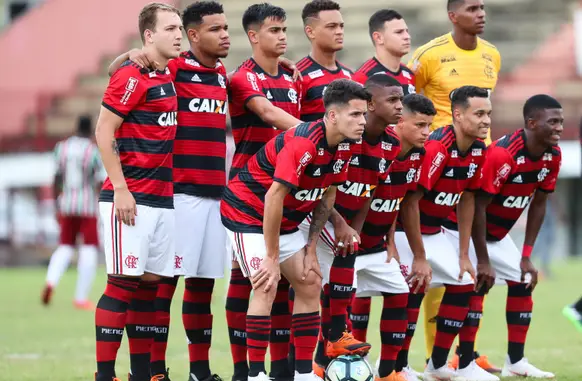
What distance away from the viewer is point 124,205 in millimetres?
6621

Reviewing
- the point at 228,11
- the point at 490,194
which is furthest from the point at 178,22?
the point at 228,11

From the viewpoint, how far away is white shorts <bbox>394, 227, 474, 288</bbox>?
7992 mm

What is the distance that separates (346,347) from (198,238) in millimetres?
1240

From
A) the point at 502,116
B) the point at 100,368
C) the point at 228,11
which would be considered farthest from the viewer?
the point at 228,11

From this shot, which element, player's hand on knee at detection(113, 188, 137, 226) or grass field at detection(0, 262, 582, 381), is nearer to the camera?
player's hand on knee at detection(113, 188, 137, 226)

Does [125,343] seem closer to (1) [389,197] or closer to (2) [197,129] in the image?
(2) [197,129]

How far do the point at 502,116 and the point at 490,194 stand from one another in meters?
16.2

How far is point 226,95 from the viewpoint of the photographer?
24.5 ft

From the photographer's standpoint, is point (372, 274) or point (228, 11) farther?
point (228, 11)

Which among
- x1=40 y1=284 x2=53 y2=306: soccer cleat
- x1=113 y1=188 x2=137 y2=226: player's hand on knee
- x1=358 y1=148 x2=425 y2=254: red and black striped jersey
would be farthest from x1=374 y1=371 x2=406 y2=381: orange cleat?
x1=40 y1=284 x2=53 y2=306: soccer cleat

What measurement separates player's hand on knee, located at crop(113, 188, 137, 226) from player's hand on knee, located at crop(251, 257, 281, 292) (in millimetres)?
858

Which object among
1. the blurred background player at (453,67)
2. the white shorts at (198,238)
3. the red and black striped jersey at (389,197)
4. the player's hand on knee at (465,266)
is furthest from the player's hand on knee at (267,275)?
the blurred background player at (453,67)

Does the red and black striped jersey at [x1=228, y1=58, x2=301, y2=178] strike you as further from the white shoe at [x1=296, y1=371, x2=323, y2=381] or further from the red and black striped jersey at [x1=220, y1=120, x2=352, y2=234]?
the white shoe at [x1=296, y1=371, x2=323, y2=381]

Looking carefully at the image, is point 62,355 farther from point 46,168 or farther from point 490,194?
point 46,168
